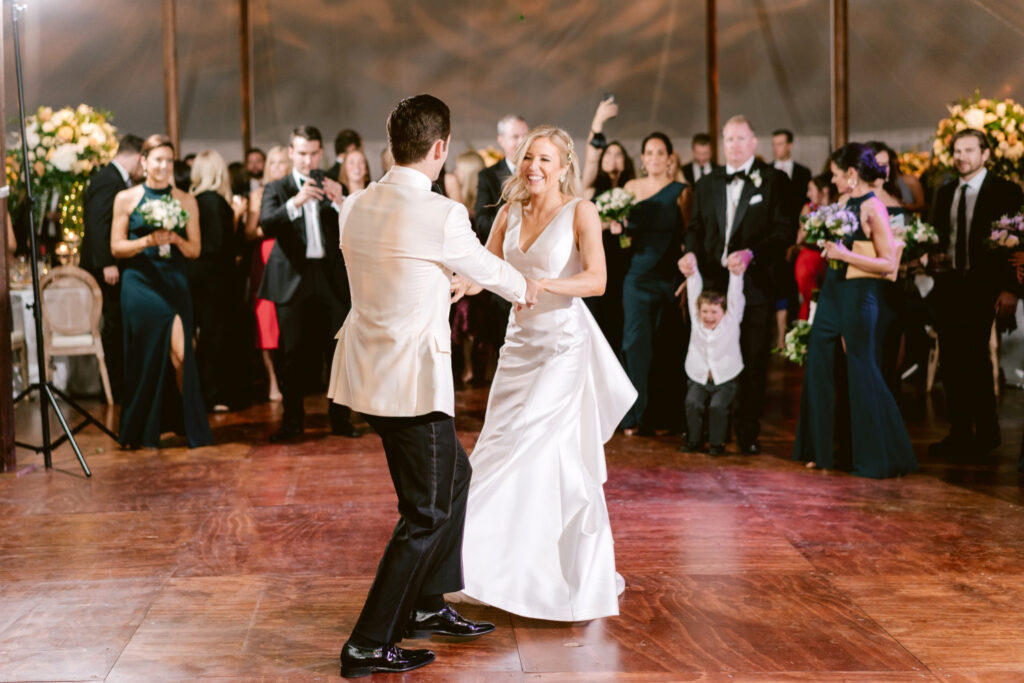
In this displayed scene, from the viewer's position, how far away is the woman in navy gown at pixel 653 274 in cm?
681

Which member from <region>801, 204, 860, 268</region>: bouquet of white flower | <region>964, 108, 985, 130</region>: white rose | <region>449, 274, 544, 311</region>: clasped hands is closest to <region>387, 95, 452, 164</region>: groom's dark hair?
<region>449, 274, 544, 311</region>: clasped hands

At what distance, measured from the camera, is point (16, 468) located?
6.09 m

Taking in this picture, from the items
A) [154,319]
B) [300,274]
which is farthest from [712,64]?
[154,319]

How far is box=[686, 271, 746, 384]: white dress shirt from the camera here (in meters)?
6.31

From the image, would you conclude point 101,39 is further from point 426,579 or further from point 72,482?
point 426,579

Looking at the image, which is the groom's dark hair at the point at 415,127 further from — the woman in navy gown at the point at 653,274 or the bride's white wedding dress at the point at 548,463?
the woman in navy gown at the point at 653,274

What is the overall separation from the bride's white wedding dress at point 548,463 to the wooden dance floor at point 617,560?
144 millimetres

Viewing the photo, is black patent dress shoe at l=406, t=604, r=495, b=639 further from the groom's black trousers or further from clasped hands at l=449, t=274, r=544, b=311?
clasped hands at l=449, t=274, r=544, b=311

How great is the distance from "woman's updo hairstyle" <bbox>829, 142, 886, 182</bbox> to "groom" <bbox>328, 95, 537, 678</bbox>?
2933 millimetres

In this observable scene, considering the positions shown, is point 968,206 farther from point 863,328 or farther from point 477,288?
point 477,288

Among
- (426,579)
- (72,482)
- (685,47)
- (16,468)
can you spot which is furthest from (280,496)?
(685,47)

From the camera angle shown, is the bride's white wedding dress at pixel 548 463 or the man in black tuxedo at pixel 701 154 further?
the man in black tuxedo at pixel 701 154

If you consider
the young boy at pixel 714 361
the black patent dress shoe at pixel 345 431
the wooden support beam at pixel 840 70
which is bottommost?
the black patent dress shoe at pixel 345 431

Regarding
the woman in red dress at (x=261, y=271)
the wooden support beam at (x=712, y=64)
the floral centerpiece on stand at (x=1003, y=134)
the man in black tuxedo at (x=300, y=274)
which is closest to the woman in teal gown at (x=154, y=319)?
the man in black tuxedo at (x=300, y=274)
